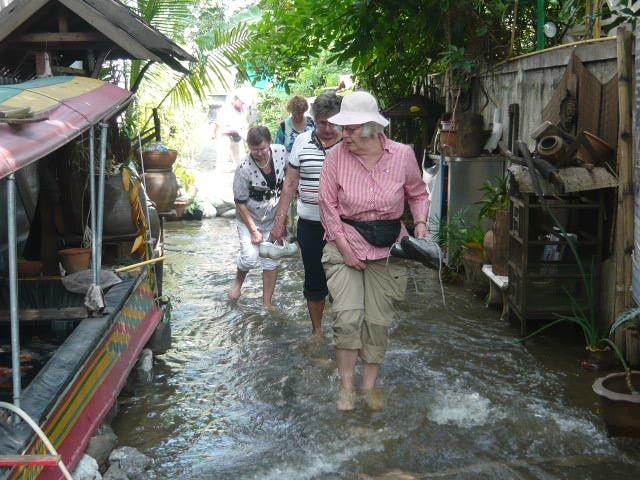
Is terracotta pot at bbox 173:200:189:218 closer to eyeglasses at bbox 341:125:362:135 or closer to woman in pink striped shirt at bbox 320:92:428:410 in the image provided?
woman in pink striped shirt at bbox 320:92:428:410

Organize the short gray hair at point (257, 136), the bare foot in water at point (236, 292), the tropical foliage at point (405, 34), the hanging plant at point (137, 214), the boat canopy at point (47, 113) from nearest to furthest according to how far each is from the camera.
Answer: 1. the boat canopy at point (47, 113)
2. the hanging plant at point (137, 214)
3. the short gray hair at point (257, 136)
4. the bare foot in water at point (236, 292)
5. the tropical foliage at point (405, 34)

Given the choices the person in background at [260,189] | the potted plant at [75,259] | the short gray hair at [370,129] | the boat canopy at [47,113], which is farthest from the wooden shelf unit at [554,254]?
the potted plant at [75,259]

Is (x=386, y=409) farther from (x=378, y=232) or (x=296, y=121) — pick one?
(x=296, y=121)

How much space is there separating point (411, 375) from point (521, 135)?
11.9 feet

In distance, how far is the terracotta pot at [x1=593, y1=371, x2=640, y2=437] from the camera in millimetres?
4500

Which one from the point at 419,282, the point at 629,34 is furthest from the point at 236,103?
the point at 629,34

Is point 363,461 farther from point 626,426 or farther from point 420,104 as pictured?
point 420,104

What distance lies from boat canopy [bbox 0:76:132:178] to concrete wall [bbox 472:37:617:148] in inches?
147

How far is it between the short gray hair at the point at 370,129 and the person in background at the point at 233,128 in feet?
44.1

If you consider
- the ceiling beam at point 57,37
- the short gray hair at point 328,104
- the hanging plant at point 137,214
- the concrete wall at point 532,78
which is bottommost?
the hanging plant at point 137,214

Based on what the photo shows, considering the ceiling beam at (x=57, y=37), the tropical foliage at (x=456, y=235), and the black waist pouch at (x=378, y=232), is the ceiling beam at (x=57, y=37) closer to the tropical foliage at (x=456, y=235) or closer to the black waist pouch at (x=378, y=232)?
the black waist pouch at (x=378, y=232)

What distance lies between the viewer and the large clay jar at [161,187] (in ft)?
29.4

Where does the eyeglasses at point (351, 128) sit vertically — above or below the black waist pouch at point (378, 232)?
above

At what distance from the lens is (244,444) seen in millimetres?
4691
